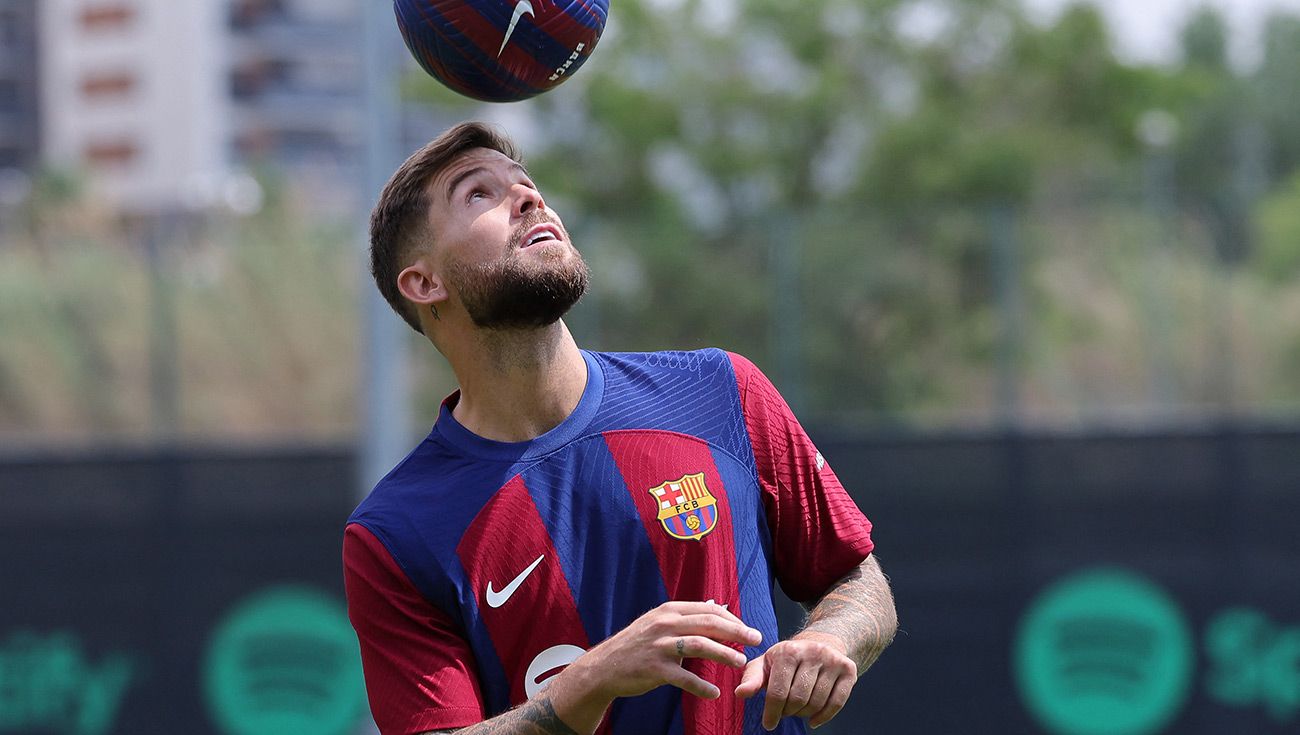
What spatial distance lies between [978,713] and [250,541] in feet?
11.6

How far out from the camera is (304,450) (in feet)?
26.6

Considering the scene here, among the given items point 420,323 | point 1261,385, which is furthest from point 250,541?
point 1261,385

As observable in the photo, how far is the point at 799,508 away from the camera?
9.91 ft

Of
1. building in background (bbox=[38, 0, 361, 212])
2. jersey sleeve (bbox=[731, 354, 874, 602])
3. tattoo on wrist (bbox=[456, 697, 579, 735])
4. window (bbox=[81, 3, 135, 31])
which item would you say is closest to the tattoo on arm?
tattoo on wrist (bbox=[456, 697, 579, 735])

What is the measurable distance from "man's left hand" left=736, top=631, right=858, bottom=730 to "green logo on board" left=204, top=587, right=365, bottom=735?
553cm

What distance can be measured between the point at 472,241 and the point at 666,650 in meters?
0.86

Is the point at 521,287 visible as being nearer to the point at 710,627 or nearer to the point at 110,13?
the point at 710,627

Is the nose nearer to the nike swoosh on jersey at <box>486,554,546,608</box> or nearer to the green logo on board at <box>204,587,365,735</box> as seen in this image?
the nike swoosh on jersey at <box>486,554,546,608</box>

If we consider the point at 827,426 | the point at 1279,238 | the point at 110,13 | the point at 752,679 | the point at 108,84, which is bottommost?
the point at 827,426

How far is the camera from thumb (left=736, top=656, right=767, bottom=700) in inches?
98.3

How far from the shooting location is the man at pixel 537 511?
9.23 feet

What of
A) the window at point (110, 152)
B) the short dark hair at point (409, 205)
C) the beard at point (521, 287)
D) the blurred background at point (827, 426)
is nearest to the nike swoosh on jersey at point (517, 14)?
the short dark hair at point (409, 205)

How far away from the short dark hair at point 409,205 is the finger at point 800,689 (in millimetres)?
1015

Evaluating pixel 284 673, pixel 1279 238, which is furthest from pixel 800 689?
pixel 1279 238
